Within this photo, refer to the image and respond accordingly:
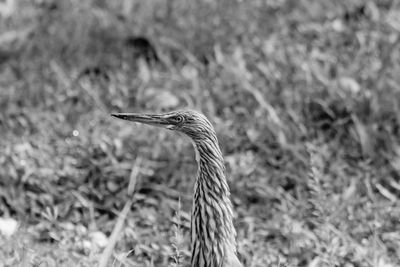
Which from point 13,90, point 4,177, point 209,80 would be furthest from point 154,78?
point 4,177

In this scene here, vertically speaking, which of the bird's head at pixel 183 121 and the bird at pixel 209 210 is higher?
the bird's head at pixel 183 121

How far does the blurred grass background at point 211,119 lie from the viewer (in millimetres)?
5441

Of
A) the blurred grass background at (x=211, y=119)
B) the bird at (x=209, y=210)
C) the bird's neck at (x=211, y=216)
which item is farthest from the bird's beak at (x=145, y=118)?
the blurred grass background at (x=211, y=119)

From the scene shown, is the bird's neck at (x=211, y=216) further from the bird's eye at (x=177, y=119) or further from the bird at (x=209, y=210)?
the bird's eye at (x=177, y=119)

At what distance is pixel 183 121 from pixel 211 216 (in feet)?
1.77

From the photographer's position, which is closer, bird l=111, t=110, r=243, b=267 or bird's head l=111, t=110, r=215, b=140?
bird l=111, t=110, r=243, b=267

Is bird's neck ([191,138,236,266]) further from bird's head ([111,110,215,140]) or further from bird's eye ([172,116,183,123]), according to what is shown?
bird's eye ([172,116,183,123])

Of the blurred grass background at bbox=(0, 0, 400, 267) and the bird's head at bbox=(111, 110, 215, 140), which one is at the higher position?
the bird's head at bbox=(111, 110, 215, 140)

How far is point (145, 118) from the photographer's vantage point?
4477mm

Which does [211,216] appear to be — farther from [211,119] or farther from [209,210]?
[211,119]

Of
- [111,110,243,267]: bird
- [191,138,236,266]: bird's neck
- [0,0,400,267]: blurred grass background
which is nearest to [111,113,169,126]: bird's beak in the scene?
[111,110,243,267]: bird

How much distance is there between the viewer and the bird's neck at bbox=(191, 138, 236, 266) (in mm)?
4281

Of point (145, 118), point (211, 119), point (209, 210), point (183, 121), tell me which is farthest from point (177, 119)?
point (211, 119)

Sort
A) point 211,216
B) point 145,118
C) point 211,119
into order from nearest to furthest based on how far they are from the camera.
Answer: point 211,216 < point 145,118 < point 211,119
